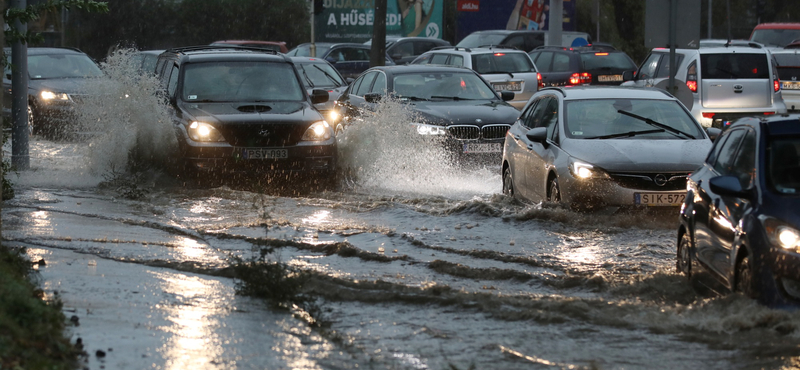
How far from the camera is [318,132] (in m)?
13.6

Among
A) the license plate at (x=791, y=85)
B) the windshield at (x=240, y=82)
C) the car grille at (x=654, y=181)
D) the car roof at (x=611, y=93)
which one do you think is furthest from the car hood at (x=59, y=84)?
the license plate at (x=791, y=85)

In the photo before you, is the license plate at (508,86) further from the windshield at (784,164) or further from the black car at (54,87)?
the windshield at (784,164)

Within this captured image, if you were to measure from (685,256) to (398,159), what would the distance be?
24.1ft

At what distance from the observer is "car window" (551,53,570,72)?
26.2 meters

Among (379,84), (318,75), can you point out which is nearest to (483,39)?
(318,75)

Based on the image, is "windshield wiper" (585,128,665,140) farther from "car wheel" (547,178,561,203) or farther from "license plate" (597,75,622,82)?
"license plate" (597,75,622,82)

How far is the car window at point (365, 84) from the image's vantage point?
17.3 meters

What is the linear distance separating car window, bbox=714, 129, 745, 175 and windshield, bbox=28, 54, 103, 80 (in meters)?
16.1

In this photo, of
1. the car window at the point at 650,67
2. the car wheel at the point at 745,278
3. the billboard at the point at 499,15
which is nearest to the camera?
the car wheel at the point at 745,278

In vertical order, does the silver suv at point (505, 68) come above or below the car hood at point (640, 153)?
above

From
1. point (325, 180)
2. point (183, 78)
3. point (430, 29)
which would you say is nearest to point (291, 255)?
point (325, 180)

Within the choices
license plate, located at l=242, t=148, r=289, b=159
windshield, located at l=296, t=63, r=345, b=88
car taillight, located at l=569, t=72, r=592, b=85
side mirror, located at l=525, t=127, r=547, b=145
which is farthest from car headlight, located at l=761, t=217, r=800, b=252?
car taillight, located at l=569, t=72, r=592, b=85

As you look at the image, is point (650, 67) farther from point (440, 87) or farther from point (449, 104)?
point (449, 104)

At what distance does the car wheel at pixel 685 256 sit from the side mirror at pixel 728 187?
36.5 inches
